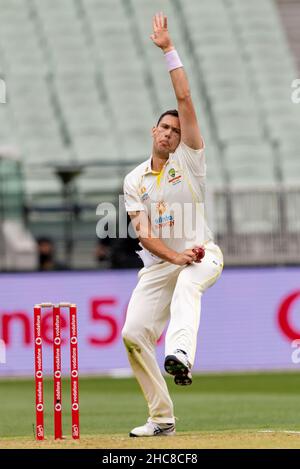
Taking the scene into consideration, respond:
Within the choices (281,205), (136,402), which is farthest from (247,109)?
(136,402)

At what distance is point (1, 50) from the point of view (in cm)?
2697

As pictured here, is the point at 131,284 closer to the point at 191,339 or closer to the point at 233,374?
the point at 233,374

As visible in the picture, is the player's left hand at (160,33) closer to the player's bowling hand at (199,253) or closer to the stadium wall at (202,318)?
the player's bowling hand at (199,253)

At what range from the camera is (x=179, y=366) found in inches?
351

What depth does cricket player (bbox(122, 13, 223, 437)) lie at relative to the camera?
9.36 meters

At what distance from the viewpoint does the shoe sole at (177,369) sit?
890 cm

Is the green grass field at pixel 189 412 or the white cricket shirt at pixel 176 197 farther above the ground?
the white cricket shirt at pixel 176 197

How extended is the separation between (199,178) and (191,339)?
3.81 ft

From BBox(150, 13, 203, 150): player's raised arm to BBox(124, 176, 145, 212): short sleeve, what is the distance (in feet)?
1.91

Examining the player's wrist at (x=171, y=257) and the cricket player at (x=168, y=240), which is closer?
the cricket player at (x=168, y=240)

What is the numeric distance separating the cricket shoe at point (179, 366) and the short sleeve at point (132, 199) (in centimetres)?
125

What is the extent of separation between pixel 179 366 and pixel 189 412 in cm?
479

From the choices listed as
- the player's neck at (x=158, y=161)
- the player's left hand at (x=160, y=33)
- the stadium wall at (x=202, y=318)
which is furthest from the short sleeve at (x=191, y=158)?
the stadium wall at (x=202, y=318)

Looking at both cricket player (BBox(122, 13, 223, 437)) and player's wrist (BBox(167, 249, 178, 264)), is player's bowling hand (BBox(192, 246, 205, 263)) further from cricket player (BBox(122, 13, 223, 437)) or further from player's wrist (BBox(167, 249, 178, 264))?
player's wrist (BBox(167, 249, 178, 264))
